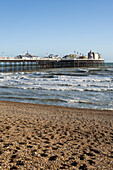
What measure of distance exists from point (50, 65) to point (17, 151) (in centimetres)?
6966

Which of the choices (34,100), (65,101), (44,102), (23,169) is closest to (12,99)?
(34,100)

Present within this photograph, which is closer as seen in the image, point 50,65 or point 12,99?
point 12,99

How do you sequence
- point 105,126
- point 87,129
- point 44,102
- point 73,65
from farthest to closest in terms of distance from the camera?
point 73,65, point 44,102, point 105,126, point 87,129

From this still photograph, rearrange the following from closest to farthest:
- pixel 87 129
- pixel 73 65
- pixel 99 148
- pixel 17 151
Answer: pixel 17 151, pixel 99 148, pixel 87 129, pixel 73 65

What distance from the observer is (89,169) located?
3773 mm

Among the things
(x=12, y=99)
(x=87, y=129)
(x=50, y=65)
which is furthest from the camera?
(x=50, y=65)

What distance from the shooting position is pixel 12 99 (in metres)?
14.0

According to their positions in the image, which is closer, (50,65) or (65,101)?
(65,101)

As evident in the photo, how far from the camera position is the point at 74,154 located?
4.38 meters

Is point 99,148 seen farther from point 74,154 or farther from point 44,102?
point 44,102

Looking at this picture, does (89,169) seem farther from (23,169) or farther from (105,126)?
(105,126)

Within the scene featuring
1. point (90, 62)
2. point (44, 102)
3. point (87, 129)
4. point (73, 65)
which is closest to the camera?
point (87, 129)

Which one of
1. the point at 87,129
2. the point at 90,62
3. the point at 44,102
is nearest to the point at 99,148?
the point at 87,129

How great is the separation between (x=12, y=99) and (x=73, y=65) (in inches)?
2613
